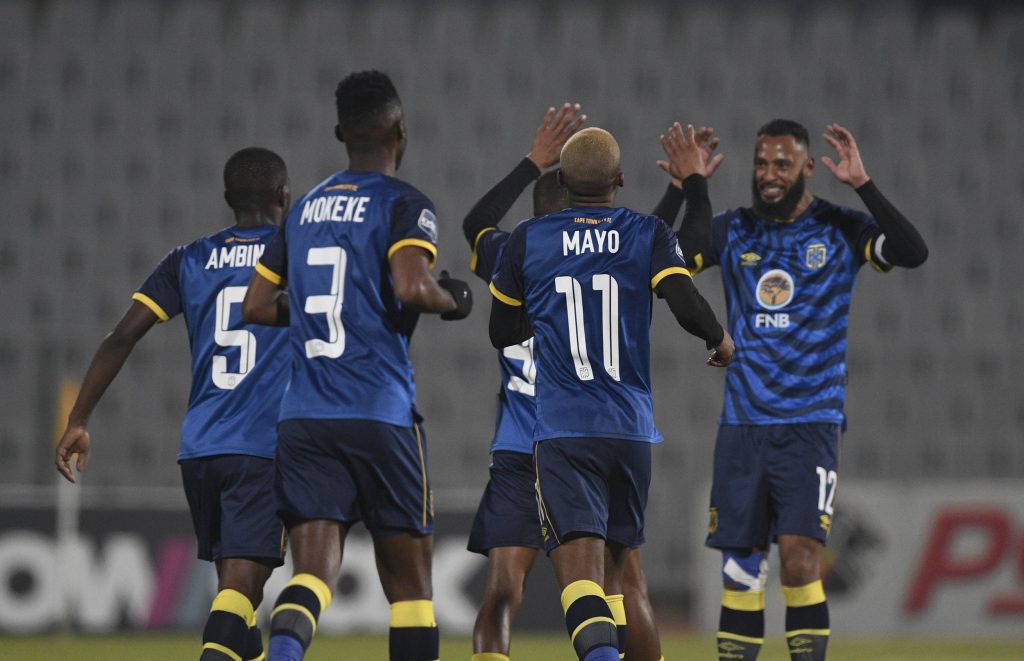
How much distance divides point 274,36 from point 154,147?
1.80 metres

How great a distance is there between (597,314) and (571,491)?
609 mm

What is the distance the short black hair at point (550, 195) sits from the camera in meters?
5.60

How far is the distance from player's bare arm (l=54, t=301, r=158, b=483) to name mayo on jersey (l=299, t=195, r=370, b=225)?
1.02 m

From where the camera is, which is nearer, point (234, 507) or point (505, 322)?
point (505, 322)

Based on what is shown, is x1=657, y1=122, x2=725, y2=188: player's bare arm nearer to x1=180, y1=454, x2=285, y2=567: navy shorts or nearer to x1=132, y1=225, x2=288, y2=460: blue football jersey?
x1=132, y1=225, x2=288, y2=460: blue football jersey

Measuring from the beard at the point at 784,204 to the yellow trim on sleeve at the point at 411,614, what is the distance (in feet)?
8.84

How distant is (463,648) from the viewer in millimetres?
9906

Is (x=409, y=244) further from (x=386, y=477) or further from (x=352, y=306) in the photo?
(x=386, y=477)

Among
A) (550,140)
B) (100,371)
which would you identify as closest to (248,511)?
(100,371)

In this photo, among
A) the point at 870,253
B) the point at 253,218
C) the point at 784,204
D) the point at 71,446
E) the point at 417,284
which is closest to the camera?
the point at 417,284

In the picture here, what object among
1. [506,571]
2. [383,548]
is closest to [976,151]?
[506,571]

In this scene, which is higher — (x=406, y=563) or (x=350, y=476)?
(x=350, y=476)

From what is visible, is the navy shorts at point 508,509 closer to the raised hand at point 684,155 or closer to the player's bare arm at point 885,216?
the raised hand at point 684,155

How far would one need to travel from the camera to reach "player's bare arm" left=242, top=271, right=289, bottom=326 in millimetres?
4613
